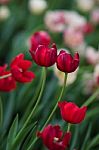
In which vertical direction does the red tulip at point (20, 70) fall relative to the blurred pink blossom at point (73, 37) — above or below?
above

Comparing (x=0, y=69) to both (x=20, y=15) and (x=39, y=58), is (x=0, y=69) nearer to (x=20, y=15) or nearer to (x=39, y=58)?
(x=39, y=58)

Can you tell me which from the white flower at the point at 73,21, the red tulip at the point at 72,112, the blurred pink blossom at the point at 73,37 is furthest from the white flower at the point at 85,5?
the red tulip at the point at 72,112

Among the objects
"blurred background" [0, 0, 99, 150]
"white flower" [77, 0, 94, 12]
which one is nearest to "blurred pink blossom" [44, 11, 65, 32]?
"blurred background" [0, 0, 99, 150]

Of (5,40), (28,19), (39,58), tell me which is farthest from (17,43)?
(39,58)

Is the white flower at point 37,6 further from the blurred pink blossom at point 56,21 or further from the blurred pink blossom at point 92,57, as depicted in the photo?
the blurred pink blossom at point 92,57

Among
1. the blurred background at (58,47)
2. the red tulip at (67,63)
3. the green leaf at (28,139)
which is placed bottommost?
the blurred background at (58,47)

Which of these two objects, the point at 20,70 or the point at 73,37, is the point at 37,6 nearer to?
the point at 73,37

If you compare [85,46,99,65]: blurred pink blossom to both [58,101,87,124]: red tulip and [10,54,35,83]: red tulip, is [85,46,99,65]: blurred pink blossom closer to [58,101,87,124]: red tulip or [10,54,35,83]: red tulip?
[10,54,35,83]: red tulip
